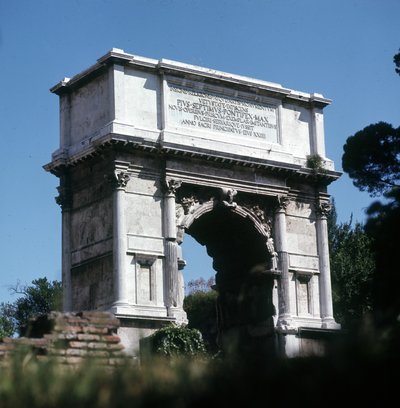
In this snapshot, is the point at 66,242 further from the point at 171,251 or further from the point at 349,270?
the point at 349,270

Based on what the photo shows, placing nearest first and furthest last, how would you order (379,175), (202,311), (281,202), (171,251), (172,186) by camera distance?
(379,175)
(171,251)
(172,186)
(281,202)
(202,311)

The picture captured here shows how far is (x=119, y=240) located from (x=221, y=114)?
5627mm

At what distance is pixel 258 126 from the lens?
31.5 m

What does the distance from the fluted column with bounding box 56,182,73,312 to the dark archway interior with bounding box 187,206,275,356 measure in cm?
389

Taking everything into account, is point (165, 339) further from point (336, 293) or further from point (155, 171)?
point (336, 293)

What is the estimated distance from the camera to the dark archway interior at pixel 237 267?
30656mm

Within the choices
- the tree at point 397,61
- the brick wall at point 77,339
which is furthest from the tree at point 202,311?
the brick wall at point 77,339

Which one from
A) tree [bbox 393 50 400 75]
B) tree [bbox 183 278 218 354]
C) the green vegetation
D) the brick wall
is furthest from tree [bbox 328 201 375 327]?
the green vegetation

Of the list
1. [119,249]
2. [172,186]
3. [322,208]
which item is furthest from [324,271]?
[119,249]

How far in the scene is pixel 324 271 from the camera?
104ft

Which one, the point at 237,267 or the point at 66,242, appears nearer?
the point at 66,242

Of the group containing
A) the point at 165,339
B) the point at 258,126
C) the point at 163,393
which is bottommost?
the point at 163,393

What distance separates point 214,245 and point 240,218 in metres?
2.06

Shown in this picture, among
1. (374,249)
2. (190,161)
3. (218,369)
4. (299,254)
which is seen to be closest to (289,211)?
(299,254)
